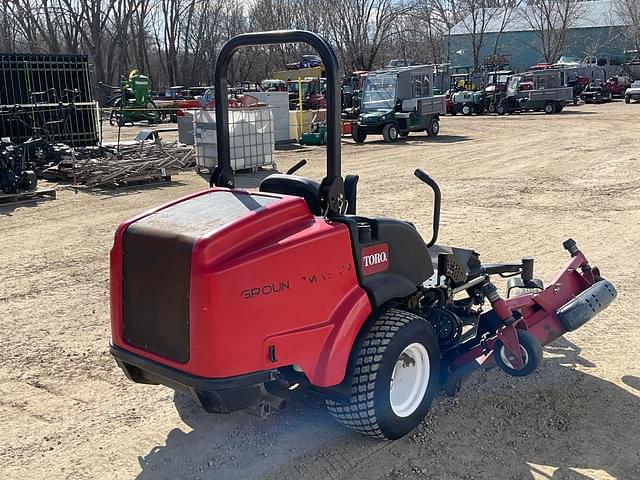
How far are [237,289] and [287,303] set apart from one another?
0.25m

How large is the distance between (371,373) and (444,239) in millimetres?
4856

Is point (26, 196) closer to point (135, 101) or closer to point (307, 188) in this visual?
point (307, 188)

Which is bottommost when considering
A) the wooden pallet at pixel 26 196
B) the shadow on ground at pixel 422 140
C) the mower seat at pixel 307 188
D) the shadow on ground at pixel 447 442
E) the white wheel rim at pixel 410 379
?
the shadow on ground at pixel 422 140

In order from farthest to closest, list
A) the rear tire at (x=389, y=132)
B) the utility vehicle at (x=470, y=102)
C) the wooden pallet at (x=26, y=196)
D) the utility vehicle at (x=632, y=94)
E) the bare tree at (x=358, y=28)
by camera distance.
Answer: the bare tree at (x=358, y=28) < the utility vehicle at (x=632, y=94) < the utility vehicle at (x=470, y=102) < the rear tire at (x=389, y=132) < the wooden pallet at (x=26, y=196)

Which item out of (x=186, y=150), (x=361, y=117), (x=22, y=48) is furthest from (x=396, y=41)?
(x=186, y=150)

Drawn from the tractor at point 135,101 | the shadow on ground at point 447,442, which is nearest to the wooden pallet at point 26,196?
the shadow on ground at point 447,442

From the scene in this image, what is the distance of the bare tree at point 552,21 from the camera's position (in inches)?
2026

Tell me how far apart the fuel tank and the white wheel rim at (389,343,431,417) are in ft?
1.35

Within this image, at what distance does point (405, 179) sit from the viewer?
12.6 m

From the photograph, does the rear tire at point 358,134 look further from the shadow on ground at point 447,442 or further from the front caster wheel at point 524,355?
the front caster wheel at point 524,355

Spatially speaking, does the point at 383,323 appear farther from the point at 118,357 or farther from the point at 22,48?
the point at 22,48

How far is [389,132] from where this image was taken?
2078cm

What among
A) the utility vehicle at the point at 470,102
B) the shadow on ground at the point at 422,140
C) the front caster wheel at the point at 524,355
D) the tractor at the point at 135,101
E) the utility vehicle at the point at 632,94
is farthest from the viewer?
the utility vehicle at the point at 632,94

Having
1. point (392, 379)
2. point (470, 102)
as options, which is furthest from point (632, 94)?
point (392, 379)
